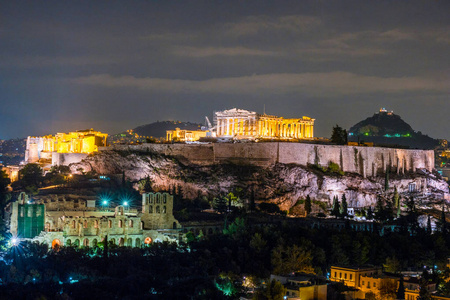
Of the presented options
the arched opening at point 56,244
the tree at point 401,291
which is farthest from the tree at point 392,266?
the arched opening at point 56,244

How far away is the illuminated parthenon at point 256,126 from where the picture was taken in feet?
318

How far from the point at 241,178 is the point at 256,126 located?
1691cm

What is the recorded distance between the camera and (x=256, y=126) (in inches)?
3809

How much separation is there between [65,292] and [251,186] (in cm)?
3145

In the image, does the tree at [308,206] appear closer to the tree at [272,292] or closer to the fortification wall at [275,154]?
the fortification wall at [275,154]

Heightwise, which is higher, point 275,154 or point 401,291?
point 275,154

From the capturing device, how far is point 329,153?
3499 inches

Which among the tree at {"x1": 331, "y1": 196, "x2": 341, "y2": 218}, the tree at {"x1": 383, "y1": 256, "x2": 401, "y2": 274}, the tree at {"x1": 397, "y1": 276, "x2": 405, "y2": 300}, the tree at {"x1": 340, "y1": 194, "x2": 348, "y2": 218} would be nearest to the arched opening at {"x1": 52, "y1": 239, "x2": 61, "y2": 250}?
the tree at {"x1": 397, "y1": 276, "x2": 405, "y2": 300}

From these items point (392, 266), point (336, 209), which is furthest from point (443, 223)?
point (392, 266)

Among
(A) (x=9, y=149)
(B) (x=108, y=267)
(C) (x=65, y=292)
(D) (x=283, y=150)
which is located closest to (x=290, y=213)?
(D) (x=283, y=150)

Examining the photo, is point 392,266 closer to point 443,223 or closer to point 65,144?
point 443,223

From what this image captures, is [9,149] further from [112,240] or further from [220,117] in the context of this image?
[112,240]

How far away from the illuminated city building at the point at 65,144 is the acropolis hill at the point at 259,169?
123 inches

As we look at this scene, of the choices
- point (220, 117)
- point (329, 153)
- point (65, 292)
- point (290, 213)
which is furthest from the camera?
point (220, 117)
